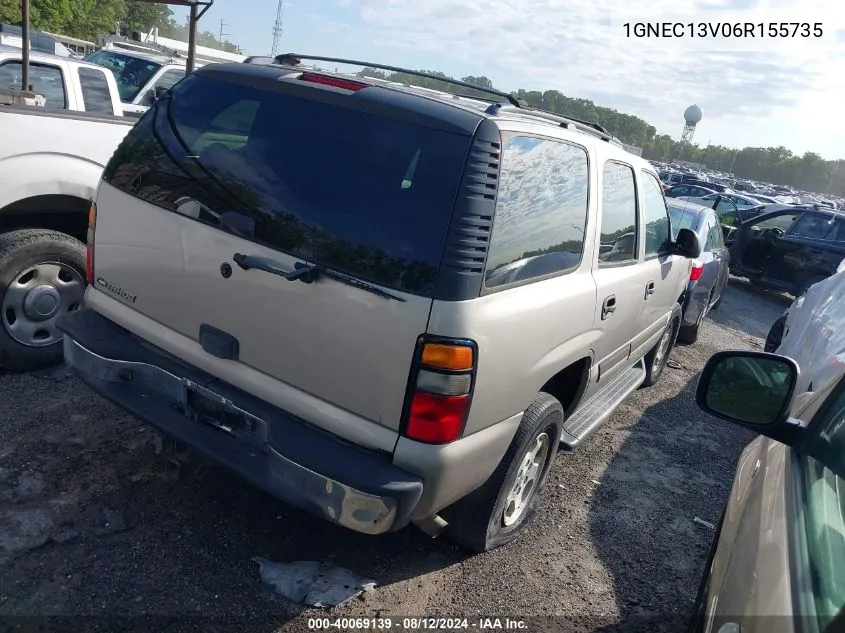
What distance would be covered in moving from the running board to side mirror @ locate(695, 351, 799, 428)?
1.54 meters

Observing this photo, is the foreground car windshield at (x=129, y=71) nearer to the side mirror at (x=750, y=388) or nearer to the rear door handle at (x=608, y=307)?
the rear door handle at (x=608, y=307)

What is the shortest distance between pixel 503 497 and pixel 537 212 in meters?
1.29

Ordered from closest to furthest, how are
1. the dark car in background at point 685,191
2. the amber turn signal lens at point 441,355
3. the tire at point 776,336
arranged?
the amber turn signal lens at point 441,355, the tire at point 776,336, the dark car in background at point 685,191

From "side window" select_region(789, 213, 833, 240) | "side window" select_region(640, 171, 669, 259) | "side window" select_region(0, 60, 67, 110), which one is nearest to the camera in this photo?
"side window" select_region(640, 171, 669, 259)

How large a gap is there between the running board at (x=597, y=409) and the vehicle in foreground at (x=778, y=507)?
48.7 inches

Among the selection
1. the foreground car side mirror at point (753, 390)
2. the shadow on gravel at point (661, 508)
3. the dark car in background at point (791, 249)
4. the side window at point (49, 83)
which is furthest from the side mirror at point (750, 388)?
the dark car in background at point (791, 249)

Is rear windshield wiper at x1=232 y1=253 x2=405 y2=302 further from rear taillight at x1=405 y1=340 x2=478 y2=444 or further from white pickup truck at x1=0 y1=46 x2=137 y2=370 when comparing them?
white pickup truck at x1=0 y1=46 x2=137 y2=370

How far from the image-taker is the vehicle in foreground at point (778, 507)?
133 centimetres

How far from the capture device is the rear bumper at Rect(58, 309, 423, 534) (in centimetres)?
238

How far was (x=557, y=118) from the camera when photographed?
3486mm

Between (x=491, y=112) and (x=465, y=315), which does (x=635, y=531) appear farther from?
(x=491, y=112)

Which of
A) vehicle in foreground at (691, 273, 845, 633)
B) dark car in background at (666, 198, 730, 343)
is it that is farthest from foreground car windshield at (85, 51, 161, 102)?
vehicle in foreground at (691, 273, 845, 633)

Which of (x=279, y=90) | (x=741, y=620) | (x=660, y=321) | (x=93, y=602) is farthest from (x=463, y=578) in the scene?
(x=660, y=321)

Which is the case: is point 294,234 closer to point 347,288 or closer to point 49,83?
point 347,288
